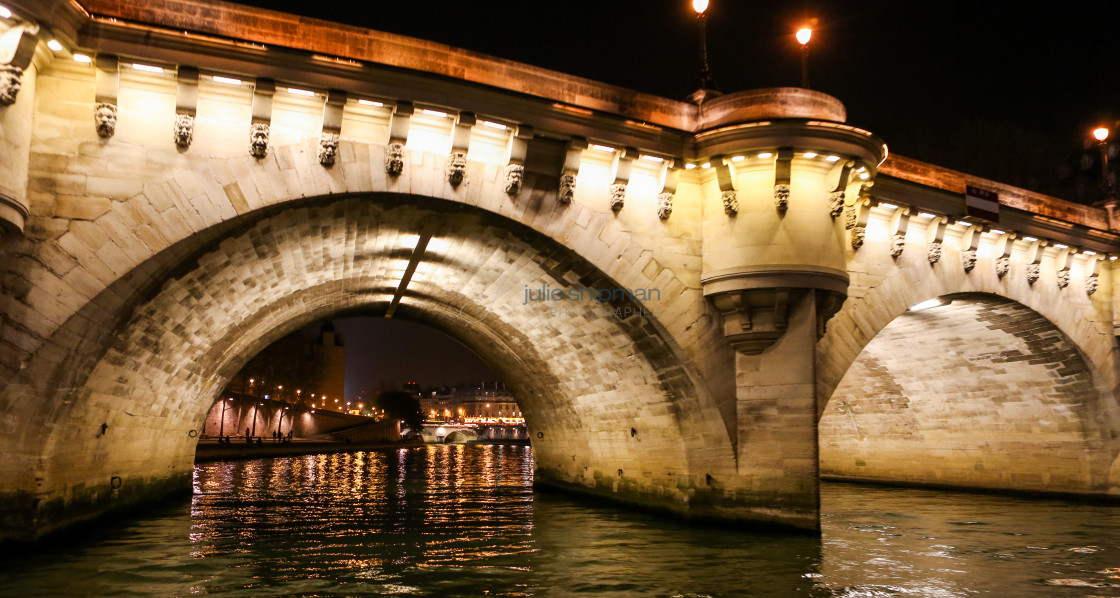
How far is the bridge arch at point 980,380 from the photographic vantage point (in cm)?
1744

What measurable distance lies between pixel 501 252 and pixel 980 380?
49.5 ft

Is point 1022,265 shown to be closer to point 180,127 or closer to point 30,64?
point 180,127

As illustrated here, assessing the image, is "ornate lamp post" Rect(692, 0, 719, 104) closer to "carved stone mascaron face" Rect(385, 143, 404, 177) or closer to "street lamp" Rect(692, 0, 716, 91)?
"street lamp" Rect(692, 0, 716, 91)

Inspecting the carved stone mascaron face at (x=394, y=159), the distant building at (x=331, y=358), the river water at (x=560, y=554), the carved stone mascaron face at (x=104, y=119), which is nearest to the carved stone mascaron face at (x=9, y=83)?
the carved stone mascaron face at (x=104, y=119)

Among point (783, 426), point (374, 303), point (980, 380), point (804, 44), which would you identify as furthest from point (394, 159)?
point (980, 380)

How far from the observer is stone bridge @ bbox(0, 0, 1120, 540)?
10.3 m

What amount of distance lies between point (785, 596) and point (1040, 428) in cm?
1612

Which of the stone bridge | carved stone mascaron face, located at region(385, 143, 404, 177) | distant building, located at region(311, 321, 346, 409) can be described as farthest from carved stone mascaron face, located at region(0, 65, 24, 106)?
distant building, located at region(311, 321, 346, 409)

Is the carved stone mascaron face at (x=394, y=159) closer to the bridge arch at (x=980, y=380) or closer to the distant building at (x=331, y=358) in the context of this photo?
the bridge arch at (x=980, y=380)

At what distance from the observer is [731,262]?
14.0 m

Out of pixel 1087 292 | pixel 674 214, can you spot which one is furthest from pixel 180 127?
pixel 1087 292

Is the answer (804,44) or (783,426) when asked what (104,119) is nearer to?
(783,426)

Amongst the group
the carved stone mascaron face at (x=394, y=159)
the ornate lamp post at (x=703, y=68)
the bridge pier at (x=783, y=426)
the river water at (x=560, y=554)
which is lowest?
the river water at (x=560, y=554)

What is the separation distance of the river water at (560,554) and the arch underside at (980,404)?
81.8 inches
